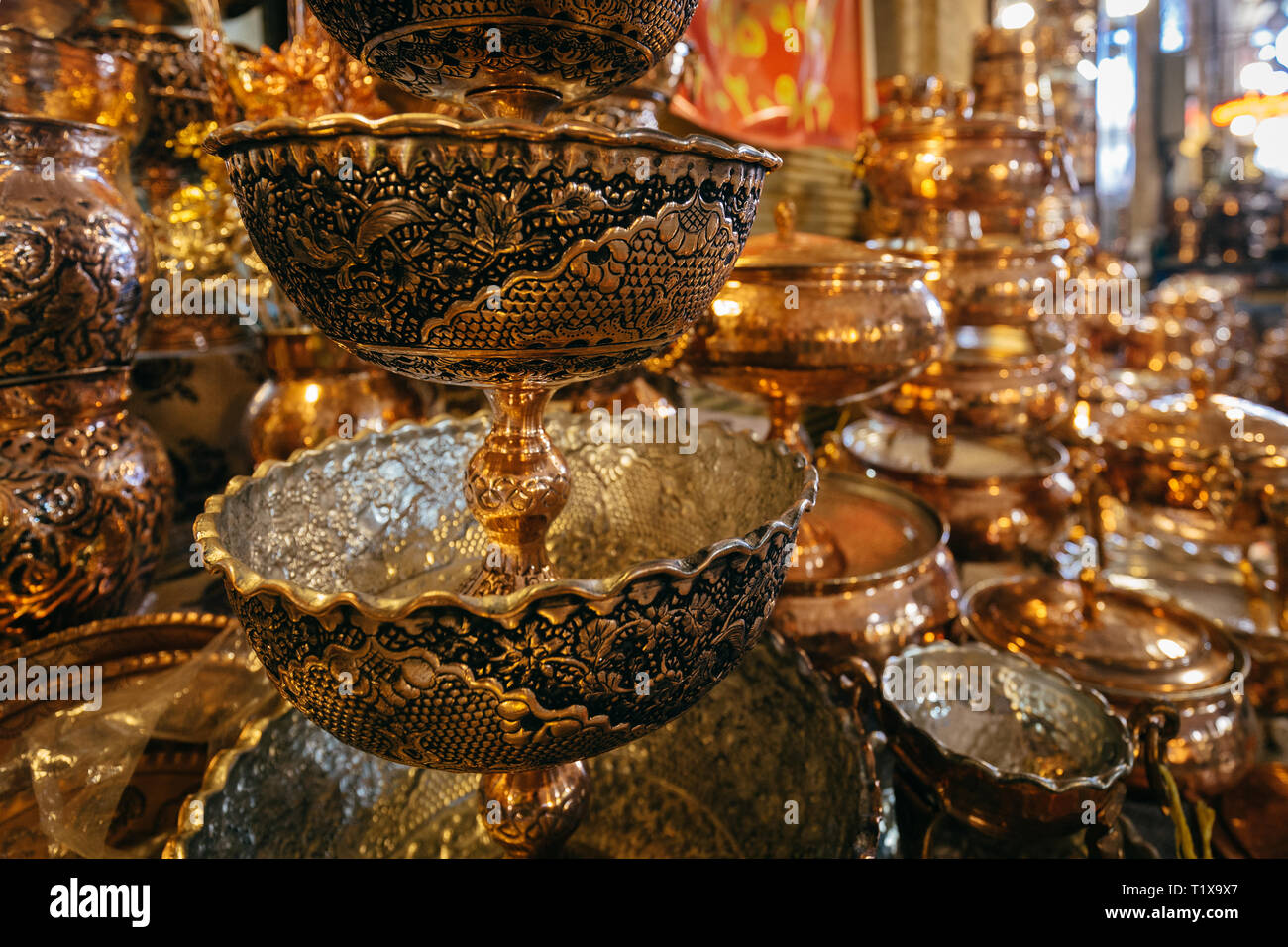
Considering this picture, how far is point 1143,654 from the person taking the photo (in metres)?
1.06

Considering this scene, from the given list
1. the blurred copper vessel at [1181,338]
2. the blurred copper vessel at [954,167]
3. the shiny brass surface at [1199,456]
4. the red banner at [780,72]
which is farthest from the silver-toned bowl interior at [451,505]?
the blurred copper vessel at [1181,338]

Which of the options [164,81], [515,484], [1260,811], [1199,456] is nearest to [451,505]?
[515,484]

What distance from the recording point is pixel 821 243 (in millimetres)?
1087

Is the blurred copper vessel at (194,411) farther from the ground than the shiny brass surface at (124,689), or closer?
farther from the ground

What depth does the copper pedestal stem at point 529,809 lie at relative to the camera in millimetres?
625

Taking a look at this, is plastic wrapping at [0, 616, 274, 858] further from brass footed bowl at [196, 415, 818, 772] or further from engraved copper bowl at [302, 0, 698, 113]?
engraved copper bowl at [302, 0, 698, 113]

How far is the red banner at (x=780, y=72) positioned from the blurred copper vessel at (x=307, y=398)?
1.51 m

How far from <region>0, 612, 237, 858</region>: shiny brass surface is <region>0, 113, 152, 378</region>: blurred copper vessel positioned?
29 cm

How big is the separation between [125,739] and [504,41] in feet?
2.36

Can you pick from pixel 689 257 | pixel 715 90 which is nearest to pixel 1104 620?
pixel 689 257

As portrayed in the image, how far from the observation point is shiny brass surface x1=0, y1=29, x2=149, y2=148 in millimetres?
814

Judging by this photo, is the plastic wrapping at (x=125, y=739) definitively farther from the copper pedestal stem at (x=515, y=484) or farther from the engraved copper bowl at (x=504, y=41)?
the engraved copper bowl at (x=504, y=41)

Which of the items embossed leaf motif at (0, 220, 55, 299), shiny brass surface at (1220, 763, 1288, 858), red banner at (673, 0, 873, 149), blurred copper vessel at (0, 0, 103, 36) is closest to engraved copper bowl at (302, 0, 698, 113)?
embossed leaf motif at (0, 220, 55, 299)

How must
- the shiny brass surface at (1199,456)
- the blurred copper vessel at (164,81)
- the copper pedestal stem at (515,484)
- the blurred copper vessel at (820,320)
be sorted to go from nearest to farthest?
the copper pedestal stem at (515,484)
the blurred copper vessel at (820,320)
the blurred copper vessel at (164,81)
the shiny brass surface at (1199,456)
